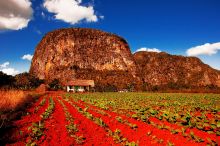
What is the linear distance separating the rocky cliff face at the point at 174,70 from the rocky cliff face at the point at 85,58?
2276 cm

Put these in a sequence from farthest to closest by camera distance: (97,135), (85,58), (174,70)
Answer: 1. (174,70)
2. (85,58)
3. (97,135)

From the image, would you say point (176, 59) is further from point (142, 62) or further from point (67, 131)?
point (67, 131)

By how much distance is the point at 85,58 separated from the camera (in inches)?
3819

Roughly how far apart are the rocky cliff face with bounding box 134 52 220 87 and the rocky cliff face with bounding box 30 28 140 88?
22764 mm

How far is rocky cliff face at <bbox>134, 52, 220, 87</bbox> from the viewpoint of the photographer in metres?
126

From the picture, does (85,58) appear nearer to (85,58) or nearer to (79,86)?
(85,58)

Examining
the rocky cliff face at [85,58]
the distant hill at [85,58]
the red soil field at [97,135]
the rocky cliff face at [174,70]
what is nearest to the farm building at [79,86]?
the distant hill at [85,58]

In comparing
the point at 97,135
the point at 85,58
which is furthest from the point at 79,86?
the point at 97,135

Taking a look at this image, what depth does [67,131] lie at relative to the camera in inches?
352

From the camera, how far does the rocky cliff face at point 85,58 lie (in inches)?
3679

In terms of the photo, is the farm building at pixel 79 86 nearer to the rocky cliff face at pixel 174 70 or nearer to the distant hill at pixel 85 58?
the distant hill at pixel 85 58

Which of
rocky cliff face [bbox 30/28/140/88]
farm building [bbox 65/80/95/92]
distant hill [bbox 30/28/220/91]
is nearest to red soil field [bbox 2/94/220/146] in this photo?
farm building [bbox 65/80/95/92]

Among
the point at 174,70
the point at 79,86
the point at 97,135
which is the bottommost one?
the point at 97,135

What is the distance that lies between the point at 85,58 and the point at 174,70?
186 feet
